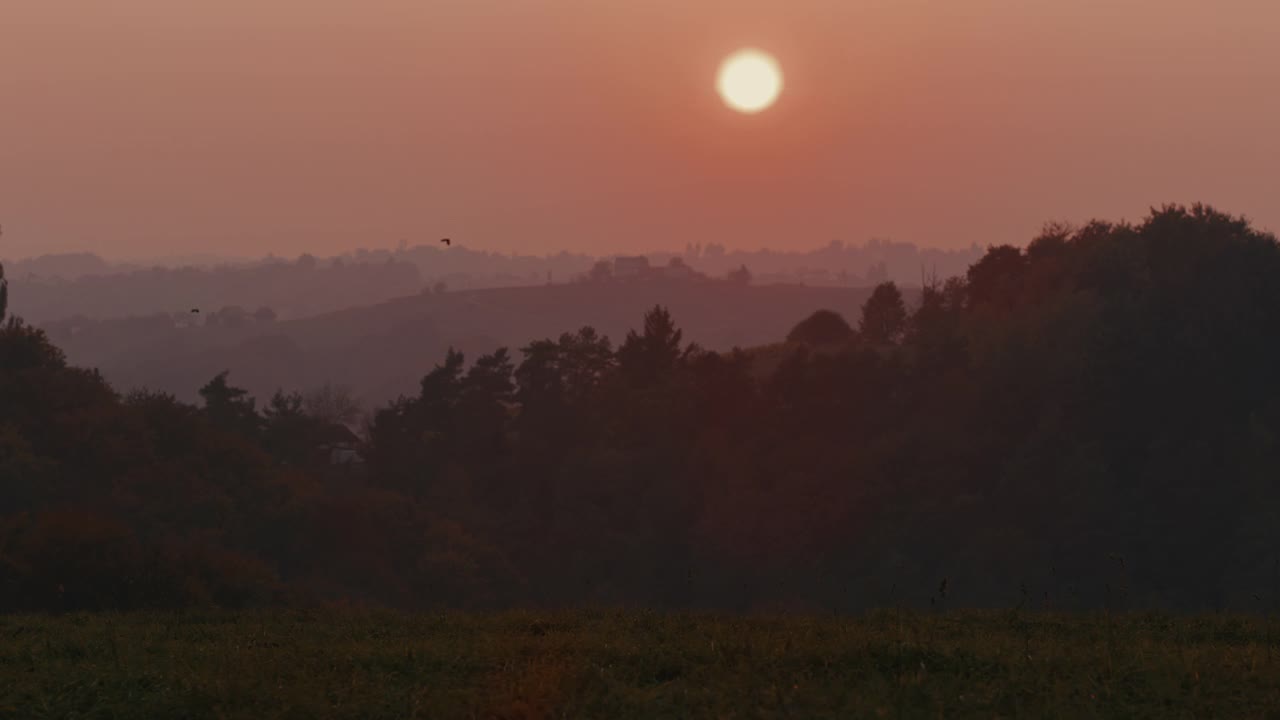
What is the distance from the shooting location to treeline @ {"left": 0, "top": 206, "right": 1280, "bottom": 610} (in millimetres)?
62031

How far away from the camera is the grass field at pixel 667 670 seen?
1205cm

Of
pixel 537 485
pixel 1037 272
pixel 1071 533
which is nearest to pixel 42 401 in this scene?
pixel 537 485

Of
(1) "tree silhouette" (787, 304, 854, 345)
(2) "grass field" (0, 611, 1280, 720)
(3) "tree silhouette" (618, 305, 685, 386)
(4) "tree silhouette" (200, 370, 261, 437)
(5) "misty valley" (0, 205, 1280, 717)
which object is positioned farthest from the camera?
(1) "tree silhouette" (787, 304, 854, 345)

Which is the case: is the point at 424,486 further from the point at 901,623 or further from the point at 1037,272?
the point at 901,623

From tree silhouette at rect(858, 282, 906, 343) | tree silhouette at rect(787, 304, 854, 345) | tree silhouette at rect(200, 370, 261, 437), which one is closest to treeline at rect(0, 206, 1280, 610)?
tree silhouette at rect(200, 370, 261, 437)

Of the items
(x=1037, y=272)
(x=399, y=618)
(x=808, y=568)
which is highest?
(x=1037, y=272)

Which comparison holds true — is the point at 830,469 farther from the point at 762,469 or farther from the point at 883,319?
the point at 883,319

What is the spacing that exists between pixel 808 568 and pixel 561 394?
86.8 feet

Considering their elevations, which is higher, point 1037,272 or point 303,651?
point 1037,272

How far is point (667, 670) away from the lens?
44.7 ft

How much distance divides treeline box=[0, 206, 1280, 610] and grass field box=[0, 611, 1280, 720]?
39.1 metres

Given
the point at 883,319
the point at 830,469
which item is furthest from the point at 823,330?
the point at 830,469

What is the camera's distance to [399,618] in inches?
738

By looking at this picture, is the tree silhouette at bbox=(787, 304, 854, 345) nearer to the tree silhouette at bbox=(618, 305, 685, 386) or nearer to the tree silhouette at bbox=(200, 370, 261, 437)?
the tree silhouette at bbox=(618, 305, 685, 386)
